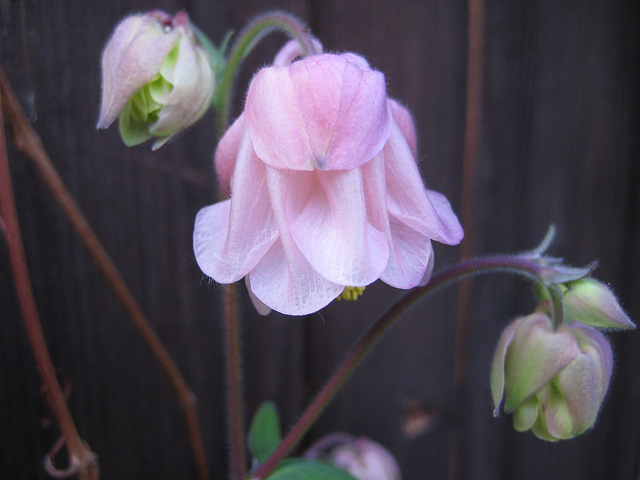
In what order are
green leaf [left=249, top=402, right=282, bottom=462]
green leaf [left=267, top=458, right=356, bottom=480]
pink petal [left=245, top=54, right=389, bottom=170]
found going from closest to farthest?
pink petal [left=245, top=54, right=389, bottom=170], green leaf [left=267, top=458, right=356, bottom=480], green leaf [left=249, top=402, right=282, bottom=462]

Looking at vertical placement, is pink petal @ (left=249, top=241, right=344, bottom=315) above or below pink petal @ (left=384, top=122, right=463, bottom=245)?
below

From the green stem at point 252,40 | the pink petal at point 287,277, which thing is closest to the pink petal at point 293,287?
the pink petal at point 287,277

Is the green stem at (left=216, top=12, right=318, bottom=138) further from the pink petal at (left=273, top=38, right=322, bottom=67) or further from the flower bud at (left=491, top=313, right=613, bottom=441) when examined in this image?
the flower bud at (left=491, top=313, right=613, bottom=441)

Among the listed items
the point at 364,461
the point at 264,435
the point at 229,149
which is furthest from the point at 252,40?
the point at 364,461

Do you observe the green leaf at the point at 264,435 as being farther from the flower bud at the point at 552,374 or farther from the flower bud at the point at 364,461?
the flower bud at the point at 552,374

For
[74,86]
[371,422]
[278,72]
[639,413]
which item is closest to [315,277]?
[278,72]

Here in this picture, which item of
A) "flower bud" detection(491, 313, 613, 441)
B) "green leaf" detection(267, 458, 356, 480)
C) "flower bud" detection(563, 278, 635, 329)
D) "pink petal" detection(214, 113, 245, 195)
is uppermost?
"pink petal" detection(214, 113, 245, 195)

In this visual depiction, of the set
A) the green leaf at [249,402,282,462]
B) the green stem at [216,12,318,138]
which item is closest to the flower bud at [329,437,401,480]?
Answer: the green leaf at [249,402,282,462]
